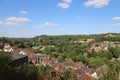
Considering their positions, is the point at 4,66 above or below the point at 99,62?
above

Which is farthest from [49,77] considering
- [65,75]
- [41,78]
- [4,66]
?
[65,75]

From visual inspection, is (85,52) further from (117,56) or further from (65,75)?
(65,75)

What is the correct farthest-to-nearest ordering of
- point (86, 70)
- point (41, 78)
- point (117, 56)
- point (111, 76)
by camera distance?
point (117, 56)
point (86, 70)
point (111, 76)
point (41, 78)

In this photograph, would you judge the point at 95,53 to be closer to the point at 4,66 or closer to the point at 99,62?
the point at 99,62

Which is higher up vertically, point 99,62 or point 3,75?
A: point 3,75

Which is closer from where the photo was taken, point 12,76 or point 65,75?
point 12,76


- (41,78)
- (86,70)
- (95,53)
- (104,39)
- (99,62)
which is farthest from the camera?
(104,39)

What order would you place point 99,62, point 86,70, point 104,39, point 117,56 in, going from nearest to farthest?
point 86,70, point 99,62, point 117,56, point 104,39

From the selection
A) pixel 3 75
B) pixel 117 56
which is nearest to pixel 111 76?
pixel 3 75

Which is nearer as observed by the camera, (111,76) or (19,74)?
(19,74)
